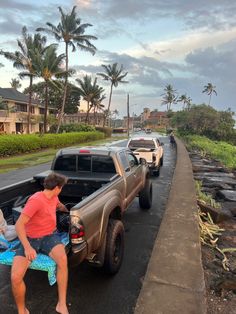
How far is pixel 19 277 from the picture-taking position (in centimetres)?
346

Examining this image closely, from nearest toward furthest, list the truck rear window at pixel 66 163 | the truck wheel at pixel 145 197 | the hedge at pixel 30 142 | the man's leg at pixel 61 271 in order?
1. the man's leg at pixel 61 271
2. the truck rear window at pixel 66 163
3. the truck wheel at pixel 145 197
4. the hedge at pixel 30 142

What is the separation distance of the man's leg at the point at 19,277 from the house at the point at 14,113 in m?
46.6

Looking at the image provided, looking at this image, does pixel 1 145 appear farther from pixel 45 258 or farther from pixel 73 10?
pixel 73 10

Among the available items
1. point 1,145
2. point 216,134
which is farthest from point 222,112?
point 1,145

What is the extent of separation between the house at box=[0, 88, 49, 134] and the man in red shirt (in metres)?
46.4

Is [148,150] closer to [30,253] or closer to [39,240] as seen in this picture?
[39,240]

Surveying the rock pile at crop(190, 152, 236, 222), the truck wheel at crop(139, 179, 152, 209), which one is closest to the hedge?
the rock pile at crop(190, 152, 236, 222)

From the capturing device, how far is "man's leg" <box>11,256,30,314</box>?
3463 mm

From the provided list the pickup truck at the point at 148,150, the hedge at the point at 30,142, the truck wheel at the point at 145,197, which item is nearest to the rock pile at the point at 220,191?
the truck wheel at the point at 145,197

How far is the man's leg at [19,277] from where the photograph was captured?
136 inches

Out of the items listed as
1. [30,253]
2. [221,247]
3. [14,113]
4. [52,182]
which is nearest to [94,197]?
[52,182]

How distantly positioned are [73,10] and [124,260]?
143ft

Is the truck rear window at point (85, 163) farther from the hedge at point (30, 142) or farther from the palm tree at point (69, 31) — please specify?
the palm tree at point (69, 31)

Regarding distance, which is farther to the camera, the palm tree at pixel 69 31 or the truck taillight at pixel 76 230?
the palm tree at pixel 69 31
